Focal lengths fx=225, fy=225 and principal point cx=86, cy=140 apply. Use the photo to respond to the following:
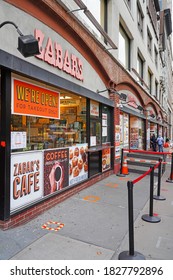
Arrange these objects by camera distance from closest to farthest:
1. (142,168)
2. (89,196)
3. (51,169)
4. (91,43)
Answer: (51,169) → (89,196) → (91,43) → (142,168)

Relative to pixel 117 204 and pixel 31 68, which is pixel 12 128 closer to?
pixel 31 68

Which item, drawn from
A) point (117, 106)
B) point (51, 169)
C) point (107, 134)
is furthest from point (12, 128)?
point (117, 106)

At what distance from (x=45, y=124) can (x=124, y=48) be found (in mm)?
8974

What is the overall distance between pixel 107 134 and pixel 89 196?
383 cm

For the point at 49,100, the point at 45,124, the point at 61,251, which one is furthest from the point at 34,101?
the point at 61,251

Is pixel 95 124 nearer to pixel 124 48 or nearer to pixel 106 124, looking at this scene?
pixel 106 124

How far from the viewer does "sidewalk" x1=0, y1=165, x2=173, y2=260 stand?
3437 millimetres

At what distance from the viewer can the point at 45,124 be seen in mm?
5711

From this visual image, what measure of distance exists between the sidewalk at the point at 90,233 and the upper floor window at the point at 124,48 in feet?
27.5

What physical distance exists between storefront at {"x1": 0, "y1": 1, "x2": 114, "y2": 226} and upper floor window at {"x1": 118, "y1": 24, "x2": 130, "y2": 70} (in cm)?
470

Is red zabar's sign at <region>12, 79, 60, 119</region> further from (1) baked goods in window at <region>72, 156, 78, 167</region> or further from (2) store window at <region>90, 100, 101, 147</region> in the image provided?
(2) store window at <region>90, 100, 101, 147</region>

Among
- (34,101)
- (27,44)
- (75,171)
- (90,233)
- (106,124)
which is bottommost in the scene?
(90,233)

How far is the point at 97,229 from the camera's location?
436cm

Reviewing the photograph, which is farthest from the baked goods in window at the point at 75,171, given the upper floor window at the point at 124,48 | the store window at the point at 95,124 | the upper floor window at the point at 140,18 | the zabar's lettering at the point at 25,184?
the upper floor window at the point at 140,18
